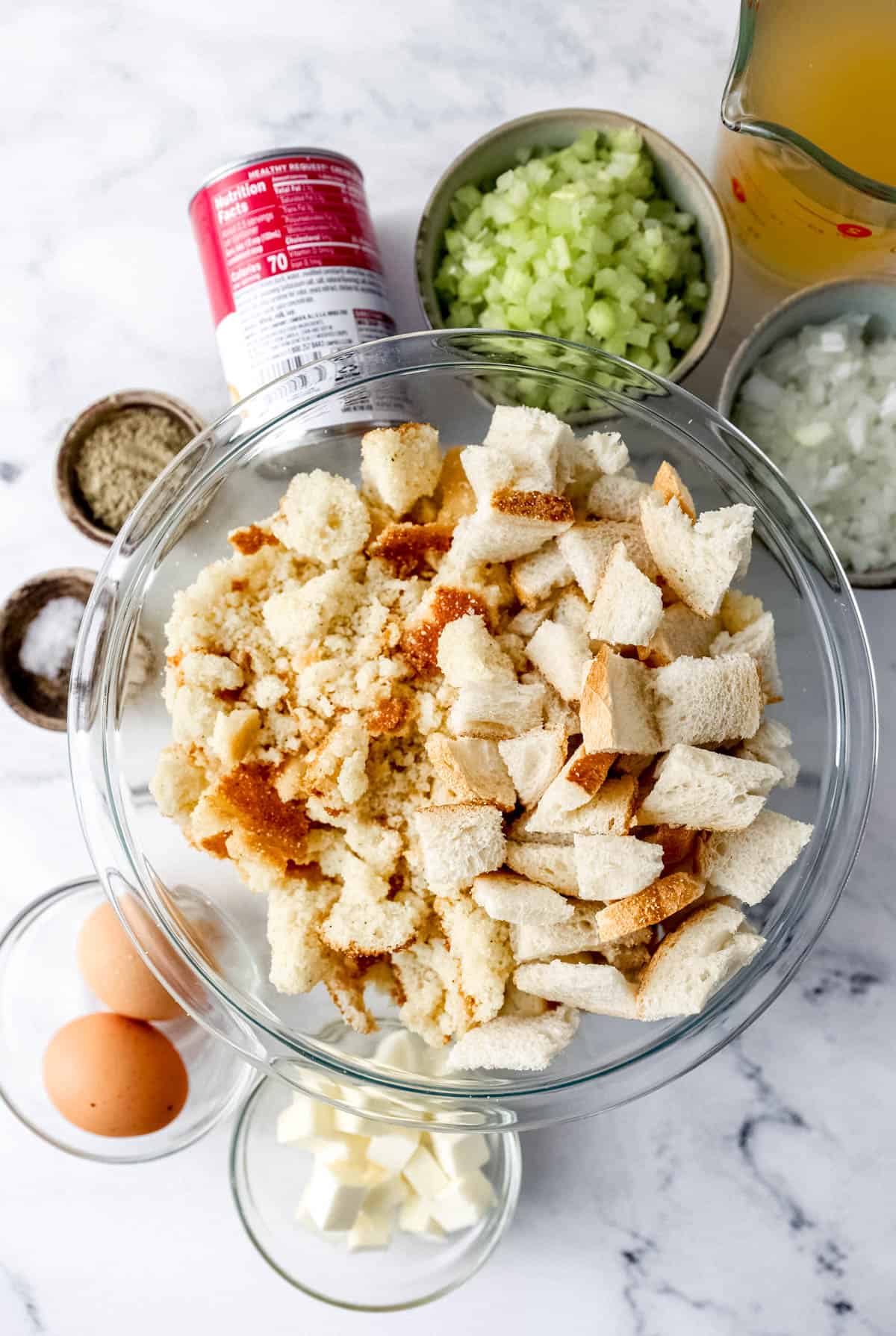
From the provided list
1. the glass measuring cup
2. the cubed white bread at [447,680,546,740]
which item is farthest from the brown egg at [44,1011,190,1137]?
the glass measuring cup

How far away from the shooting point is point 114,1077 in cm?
175

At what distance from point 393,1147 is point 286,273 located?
4.54 feet

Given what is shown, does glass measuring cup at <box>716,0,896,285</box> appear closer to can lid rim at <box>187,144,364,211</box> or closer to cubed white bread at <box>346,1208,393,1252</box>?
can lid rim at <box>187,144,364,211</box>

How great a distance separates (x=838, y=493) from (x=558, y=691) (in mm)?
645

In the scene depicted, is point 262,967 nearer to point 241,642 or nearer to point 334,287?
point 241,642

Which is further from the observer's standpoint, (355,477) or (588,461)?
(355,477)

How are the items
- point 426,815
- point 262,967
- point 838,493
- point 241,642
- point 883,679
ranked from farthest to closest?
point 883,679 < point 838,493 < point 262,967 < point 241,642 < point 426,815

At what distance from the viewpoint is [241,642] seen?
1399 millimetres

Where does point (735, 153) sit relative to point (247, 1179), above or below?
above

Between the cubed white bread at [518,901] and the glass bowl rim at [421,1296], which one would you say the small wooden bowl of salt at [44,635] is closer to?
the glass bowl rim at [421,1296]

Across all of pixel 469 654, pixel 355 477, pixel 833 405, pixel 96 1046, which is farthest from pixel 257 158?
pixel 96 1046

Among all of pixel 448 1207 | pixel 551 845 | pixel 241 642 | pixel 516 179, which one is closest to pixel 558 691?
pixel 551 845

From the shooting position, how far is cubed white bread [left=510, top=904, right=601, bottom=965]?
128 centimetres

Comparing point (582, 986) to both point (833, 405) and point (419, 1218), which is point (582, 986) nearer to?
point (419, 1218)
